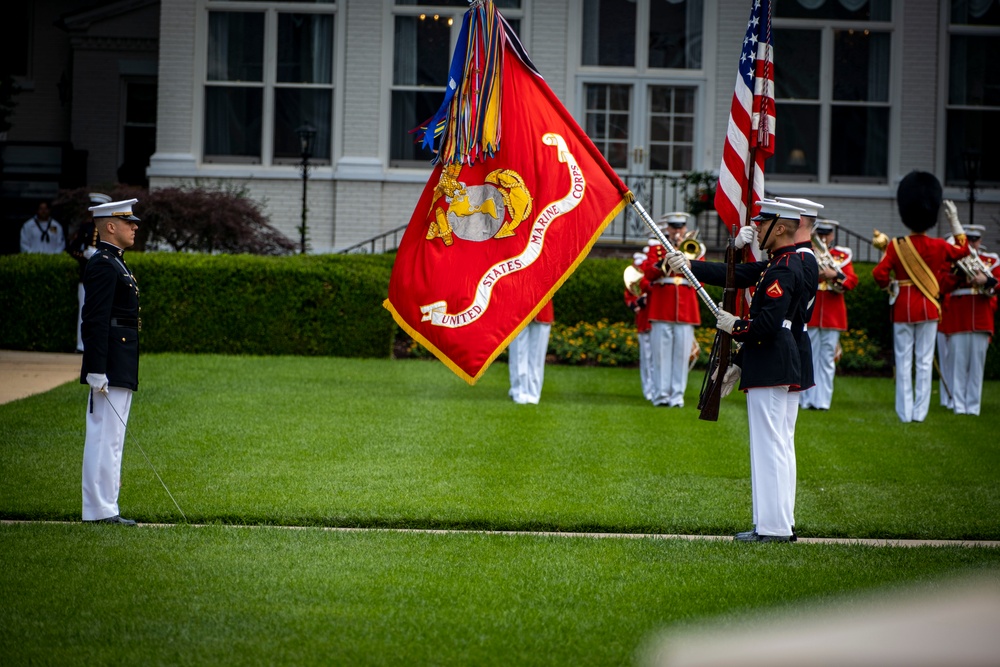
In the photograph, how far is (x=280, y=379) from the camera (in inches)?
631

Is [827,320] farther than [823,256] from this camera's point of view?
Yes

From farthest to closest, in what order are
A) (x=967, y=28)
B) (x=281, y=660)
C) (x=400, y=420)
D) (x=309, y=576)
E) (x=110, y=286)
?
1. (x=967, y=28)
2. (x=400, y=420)
3. (x=110, y=286)
4. (x=309, y=576)
5. (x=281, y=660)

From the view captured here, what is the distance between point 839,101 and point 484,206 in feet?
61.7

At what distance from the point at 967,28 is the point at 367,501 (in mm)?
20443

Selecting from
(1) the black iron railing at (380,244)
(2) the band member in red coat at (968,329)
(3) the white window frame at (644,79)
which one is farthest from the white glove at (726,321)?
(3) the white window frame at (644,79)

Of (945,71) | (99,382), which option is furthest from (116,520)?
(945,71)

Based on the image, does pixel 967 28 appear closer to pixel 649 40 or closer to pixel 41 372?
pixel 649 40

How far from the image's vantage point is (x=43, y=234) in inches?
995

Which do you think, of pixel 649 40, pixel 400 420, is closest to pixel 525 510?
pixel 400 420

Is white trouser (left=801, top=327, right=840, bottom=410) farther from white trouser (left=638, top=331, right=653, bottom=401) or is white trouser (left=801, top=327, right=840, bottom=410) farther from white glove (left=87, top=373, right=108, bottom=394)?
white glove (left=87, top=373, right=108, bottom=394)

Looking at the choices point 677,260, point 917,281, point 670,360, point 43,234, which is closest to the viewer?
point 677,260

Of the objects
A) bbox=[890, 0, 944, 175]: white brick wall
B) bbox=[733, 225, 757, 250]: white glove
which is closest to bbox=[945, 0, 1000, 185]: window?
bbox=[890, 0, 944, 175]: white brick wall

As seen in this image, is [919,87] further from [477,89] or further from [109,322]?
[109,322]

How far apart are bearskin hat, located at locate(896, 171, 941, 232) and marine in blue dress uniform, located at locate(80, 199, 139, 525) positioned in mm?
9256
